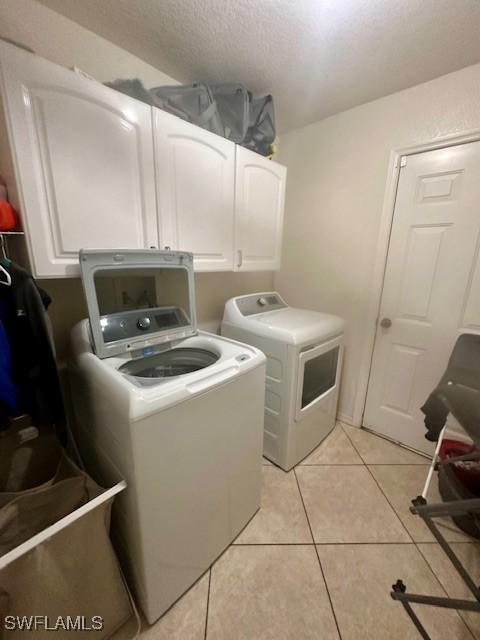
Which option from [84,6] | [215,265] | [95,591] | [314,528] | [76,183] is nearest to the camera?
[95,591]

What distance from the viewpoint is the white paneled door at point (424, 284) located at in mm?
1565

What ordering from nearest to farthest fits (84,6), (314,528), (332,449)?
(84,6) → (314,528) → (332,449)

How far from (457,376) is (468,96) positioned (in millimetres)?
1634

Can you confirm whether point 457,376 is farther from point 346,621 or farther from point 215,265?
point 215,265

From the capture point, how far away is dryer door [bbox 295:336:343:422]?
1.57m

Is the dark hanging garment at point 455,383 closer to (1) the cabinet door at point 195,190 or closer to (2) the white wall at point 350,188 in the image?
(2) the white wall at point 350,188

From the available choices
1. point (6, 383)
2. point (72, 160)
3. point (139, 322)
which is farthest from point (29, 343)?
point (72, 160)

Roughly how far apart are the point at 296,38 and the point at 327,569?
2.62 meters

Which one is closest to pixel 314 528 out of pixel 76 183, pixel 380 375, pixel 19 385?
pixel 380 375

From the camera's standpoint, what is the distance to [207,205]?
1.43 m

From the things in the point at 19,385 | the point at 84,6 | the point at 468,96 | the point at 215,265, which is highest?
the point at 84,6

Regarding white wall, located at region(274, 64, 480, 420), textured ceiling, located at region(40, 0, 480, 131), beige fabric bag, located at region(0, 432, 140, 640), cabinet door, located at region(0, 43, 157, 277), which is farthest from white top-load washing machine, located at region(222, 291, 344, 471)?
textured ceiling, located at region(40, 0, 480, 131)

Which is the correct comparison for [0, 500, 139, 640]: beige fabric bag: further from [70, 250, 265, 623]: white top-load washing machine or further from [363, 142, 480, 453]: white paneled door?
[363, 142, 480, 453]: white paneled door

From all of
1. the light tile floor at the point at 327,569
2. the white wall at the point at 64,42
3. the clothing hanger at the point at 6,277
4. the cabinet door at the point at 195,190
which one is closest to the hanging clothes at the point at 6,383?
the clothing hanger at the point at 6,277
